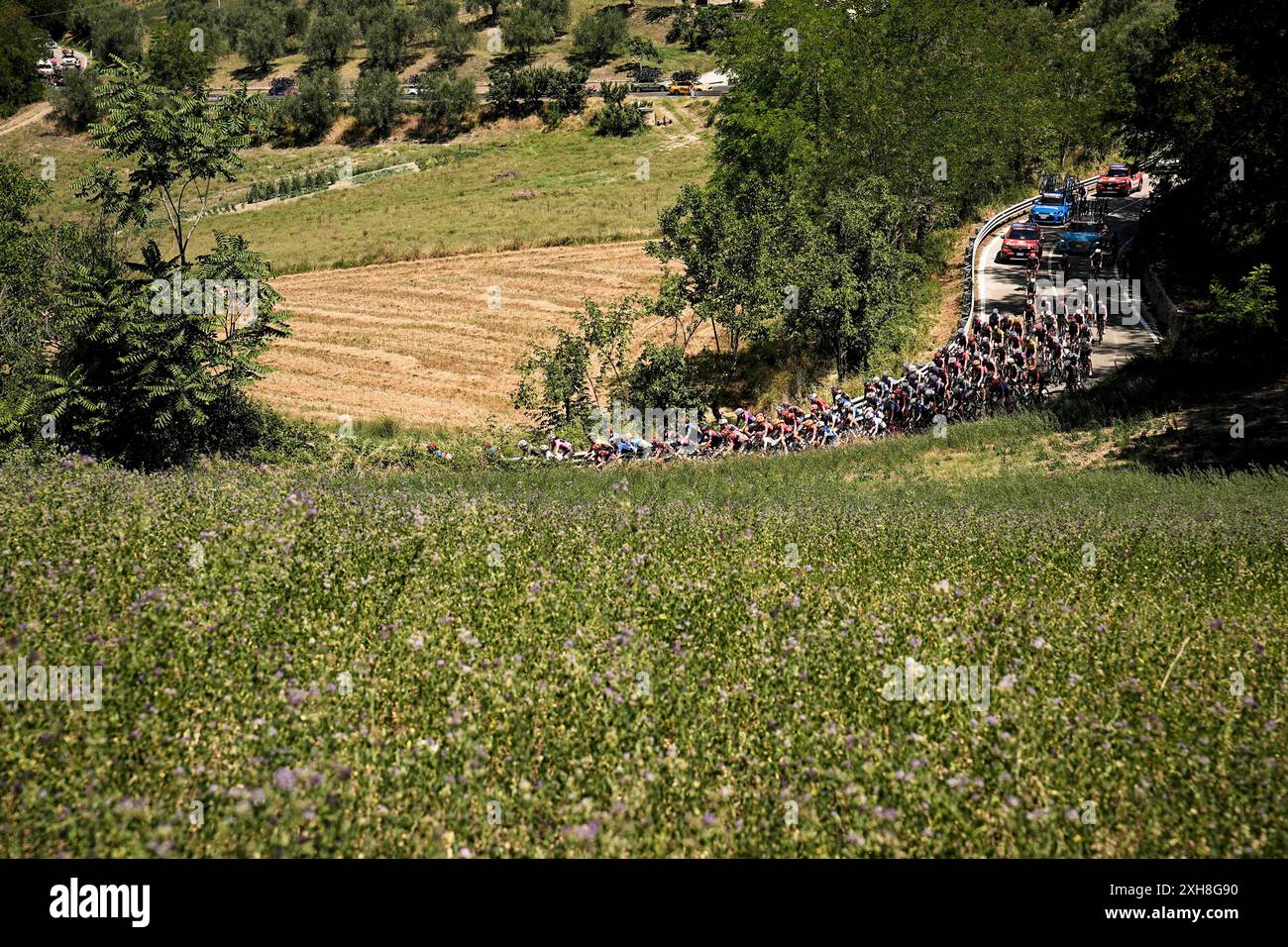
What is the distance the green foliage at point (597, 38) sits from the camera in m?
103

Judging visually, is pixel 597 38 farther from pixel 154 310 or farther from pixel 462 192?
pixel 154 310

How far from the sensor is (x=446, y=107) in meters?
88.2

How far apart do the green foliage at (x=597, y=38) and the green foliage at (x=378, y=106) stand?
22.6 m

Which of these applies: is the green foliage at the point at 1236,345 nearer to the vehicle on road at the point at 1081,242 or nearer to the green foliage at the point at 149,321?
the vehicle on road at the point at 1081,242

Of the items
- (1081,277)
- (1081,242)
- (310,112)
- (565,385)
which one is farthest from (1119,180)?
(310,112)

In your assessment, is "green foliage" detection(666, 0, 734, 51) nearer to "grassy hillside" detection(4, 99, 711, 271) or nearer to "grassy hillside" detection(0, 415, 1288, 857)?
"grassy hillside" detection(4, 99, 711, 271)

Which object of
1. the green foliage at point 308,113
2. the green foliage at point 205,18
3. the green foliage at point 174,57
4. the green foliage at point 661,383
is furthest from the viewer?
the green foliage at point 205,18

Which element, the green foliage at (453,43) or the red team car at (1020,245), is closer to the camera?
the red team car at (1020,245)

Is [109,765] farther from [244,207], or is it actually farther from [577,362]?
[244,207]

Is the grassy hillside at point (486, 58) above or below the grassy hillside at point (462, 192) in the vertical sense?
above

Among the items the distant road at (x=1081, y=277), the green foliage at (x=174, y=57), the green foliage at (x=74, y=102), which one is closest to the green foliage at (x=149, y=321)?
the distant road at (x=1081, y=277)

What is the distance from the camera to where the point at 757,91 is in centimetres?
4375

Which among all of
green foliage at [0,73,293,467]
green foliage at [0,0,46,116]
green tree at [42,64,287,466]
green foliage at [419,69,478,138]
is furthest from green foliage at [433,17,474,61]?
green tree at [42,64,287,466]

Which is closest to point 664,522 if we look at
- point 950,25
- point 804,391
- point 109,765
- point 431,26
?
point 109,765
